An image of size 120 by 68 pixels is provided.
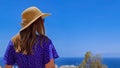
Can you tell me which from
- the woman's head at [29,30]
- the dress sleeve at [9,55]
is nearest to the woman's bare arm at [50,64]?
the woman's head at [29,30]

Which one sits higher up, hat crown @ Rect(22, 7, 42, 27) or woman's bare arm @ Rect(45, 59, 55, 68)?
hat crown @ Rect(22, 7, 42, 27)

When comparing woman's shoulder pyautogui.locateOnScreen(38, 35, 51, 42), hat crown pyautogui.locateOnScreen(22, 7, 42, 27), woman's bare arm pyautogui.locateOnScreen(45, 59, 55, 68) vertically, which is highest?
hat crown pyautogui.locateOnScreen(22, 7, 42, 27)

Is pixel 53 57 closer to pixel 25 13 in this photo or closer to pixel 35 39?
pixel 35 39

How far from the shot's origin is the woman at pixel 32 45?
3.39m

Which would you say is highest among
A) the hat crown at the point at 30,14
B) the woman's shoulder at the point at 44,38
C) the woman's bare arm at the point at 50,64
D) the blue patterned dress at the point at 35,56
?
the hat crown at the point at 30,14

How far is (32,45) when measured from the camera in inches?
134

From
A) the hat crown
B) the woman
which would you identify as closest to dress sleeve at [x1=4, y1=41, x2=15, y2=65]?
the woman

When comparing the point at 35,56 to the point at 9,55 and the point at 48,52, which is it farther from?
the point at 9,55

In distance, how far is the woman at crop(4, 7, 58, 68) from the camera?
339cm

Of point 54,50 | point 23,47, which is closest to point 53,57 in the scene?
point 54,50

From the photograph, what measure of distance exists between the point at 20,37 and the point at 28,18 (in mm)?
172

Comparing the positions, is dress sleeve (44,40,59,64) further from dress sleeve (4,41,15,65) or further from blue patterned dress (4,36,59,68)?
dress sleeve (4,41,15,65)

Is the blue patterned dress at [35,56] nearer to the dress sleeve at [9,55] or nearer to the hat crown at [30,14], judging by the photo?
the dress sleeve at [9,55]

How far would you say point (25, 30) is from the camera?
3.40 m
